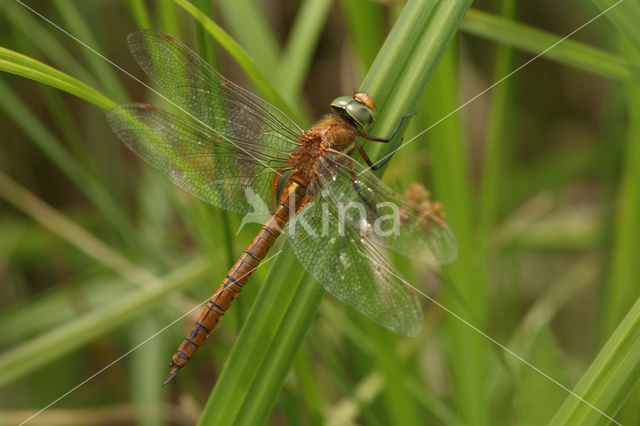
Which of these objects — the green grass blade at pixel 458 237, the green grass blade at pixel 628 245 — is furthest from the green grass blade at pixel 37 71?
the green grass blade at pixel 628 245

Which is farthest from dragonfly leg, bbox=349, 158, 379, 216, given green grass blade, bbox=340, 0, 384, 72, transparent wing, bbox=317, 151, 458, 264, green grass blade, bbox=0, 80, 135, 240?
green grass blade, bbox=0, 80, 135, 240

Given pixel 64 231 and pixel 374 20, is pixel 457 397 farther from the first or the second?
pixel 64 231

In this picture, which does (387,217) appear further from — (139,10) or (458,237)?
(139,10)

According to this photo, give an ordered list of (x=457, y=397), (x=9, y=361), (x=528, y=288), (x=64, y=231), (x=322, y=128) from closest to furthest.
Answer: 1. (x=322, y=128)
2. (x=457, y=397)
3. (x=9, y=361)
4. (x=64, y=231)
5. (x=528, y=288)

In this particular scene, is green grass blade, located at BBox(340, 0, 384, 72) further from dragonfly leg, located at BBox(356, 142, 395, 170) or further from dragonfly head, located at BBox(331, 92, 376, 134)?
dragonfly leg, located at BBox(356, 142, 395, 170)

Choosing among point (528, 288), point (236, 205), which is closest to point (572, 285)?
point (528, 288)

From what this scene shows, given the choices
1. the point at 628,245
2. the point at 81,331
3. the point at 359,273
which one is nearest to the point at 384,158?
the point at 359,273
